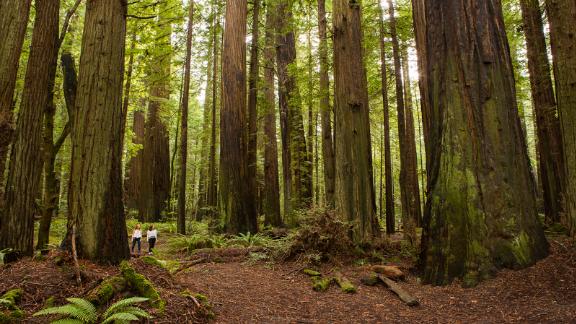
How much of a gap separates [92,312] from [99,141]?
8.50 feet

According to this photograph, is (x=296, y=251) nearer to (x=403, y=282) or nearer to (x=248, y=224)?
(x=403, y=282)

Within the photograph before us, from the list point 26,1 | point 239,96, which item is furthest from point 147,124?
point 26,1

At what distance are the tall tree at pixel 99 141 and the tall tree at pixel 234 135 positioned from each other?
5757mm

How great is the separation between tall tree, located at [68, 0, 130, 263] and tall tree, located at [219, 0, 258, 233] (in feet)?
18.9

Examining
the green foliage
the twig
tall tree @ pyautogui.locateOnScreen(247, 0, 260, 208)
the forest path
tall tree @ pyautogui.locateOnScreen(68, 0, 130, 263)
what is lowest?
the forest path

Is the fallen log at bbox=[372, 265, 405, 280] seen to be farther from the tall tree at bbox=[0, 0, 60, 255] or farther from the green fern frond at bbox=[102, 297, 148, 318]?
the tall tree at bbox=[0, 0, 60, 255]

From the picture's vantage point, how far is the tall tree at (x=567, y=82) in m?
5.52

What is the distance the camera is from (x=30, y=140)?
6266 millimetres

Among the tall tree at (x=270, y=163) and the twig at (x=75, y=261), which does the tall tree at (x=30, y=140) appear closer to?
the twig at (x=75, y=261)

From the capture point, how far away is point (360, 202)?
330 inches

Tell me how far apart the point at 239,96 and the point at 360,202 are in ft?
18.0

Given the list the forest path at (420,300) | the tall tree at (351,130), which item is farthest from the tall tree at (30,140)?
the tall tree at (351,130)

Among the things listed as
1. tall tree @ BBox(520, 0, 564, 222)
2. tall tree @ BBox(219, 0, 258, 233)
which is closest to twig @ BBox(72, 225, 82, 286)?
tall tree @ BBox(219, 0, 258, 233)

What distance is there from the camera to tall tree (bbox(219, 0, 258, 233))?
10977 millimetres
